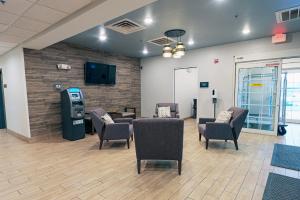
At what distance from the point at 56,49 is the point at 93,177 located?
406cm

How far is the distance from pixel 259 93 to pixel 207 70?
1.77 metres

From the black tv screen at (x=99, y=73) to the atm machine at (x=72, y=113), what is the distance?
3.78ft

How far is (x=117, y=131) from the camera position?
396 cm

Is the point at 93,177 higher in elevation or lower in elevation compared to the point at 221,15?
lower

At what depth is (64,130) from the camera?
491 cm

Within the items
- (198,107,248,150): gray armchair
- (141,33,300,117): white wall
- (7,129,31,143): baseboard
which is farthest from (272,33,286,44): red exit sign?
(7,129,31,143): baseboard

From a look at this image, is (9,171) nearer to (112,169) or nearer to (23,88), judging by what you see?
(112,169)

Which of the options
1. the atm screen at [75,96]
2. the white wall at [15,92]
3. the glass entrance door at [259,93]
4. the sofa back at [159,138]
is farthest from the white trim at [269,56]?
the white wall at [15,92]

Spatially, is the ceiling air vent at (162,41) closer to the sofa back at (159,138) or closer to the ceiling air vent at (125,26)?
the ceiling air vent at (125,26)

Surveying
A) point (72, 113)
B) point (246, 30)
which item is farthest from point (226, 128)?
point (72, 113)

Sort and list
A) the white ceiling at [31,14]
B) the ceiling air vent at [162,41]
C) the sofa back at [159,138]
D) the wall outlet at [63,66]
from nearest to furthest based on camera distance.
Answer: the white ceiling at [31,14] → the sofa back at [159,138] → the ceiling air vent at [162,41] → the wall outlet at [63,66]

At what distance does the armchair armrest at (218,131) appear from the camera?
3791 millimetres

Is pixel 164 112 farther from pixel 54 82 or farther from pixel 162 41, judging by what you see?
pixel 54 82

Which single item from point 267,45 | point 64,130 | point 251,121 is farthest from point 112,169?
point 267,45
